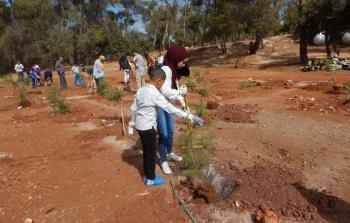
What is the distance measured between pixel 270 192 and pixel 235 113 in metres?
4.04

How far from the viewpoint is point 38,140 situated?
7.31 m

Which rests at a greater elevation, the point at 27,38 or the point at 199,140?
the point at 27,38

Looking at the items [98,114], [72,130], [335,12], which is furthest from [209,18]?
[72,130]

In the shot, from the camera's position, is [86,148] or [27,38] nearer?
[86,148]

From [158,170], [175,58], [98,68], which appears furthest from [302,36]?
[158,170]

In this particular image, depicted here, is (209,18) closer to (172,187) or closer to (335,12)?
(335,12)

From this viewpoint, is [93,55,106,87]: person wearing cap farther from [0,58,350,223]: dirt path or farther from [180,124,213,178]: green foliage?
[180,124,213,178]: green foliage

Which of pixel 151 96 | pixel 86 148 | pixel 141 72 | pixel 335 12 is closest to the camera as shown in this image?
pixel 151 96

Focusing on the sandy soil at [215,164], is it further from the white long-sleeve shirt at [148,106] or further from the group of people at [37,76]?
the group of people at [37,76]

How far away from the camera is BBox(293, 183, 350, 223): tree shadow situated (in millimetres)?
3766

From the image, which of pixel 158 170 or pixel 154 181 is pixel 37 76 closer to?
pixel 158 170

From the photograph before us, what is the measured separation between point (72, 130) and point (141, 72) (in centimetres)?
507

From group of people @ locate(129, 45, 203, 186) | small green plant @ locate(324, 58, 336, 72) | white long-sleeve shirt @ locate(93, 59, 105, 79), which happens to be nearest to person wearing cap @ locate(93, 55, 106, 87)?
white long-sleeve shirt @ locate(93, 59, 105, 79)

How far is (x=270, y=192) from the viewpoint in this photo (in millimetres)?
4266
